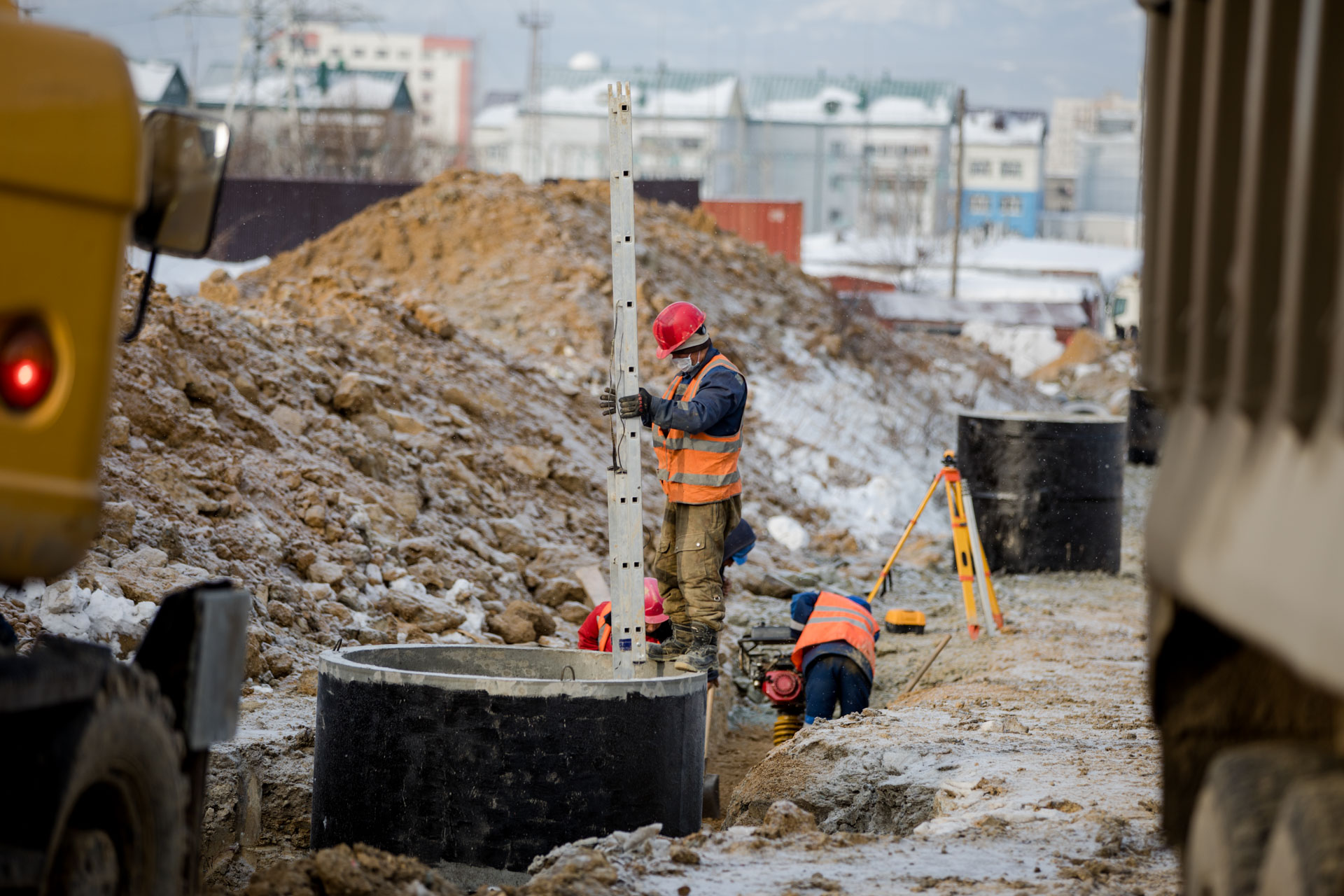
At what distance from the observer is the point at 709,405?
280 inches

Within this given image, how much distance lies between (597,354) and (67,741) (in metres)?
14.9

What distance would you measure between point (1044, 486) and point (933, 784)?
586 cm

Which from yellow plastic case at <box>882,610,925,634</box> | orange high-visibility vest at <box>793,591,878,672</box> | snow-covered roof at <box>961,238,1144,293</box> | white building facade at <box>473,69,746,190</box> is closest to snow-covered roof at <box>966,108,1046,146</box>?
white building facade at <box>473,69,746,190</box>

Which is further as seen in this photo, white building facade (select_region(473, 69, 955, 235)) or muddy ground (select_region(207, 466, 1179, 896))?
white building facade (select_region(473, 69, 955, 235))

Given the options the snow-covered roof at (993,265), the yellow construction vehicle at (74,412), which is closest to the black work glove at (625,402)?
the yellow construction vehicle at (74,412)

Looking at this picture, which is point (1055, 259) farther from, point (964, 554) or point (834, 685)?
point (834, 685)

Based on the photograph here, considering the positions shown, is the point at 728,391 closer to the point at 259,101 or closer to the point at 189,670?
the point at 189,670

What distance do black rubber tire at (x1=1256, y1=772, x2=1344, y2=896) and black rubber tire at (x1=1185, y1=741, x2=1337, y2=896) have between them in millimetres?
55

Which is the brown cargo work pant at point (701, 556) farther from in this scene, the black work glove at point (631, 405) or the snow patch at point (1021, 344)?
the snow patch at point (1021, 344)

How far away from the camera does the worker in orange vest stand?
23.8 ft

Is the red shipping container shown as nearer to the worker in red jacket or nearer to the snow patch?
the snow patch

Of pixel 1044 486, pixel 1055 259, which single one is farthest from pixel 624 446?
pixel 1055 259

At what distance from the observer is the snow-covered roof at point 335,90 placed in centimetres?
6147

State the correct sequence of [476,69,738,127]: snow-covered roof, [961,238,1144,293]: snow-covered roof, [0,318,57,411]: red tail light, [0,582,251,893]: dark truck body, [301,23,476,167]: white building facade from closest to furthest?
[0,318,57,411]: red tail light
[0,582,251,893]: dark truck body
[961,238,1144,293]: snow-covered roof
[476,69,738,127]: snow-covered roof
[301,23,476,167]: white building facade
